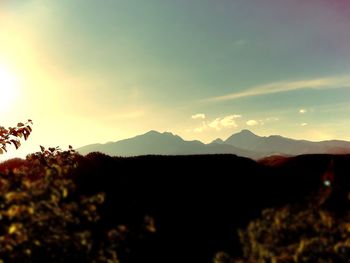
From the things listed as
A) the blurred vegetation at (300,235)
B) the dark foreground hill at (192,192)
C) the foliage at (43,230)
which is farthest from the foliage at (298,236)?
the dark foreground hill at (192,192)

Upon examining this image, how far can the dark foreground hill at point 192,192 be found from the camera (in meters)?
25.7

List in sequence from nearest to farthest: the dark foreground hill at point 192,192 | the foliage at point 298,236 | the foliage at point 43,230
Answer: the foliage at point 43,230 < the foliage at point 298,236 < the dark foreground hill at point 192,192

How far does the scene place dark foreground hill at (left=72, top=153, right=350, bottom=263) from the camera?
2570cm

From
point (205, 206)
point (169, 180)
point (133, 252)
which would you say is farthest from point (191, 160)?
point (133, 252)

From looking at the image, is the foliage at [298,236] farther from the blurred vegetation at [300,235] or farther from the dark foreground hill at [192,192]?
the dark foreground hill at [192,192]

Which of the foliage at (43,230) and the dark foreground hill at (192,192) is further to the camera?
the dark foreground hill at (192,192)

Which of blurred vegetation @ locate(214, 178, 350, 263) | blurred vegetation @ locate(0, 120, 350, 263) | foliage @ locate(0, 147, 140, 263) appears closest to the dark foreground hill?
blurred vegetation @ locate(0, 120, 350, 263)

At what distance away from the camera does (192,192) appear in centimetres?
3130

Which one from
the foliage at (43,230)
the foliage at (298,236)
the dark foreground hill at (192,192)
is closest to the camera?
the foliage at (43,230)

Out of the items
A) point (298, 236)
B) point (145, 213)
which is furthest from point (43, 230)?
point (145, 213)

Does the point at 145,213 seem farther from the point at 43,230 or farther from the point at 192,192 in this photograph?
the point at 43,230

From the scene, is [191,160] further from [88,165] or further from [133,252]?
[133,252]

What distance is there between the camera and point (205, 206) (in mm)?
29547

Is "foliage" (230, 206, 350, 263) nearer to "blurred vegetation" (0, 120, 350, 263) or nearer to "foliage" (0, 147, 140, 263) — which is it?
"blurred vegetation" (0, 120, 350, 263)
